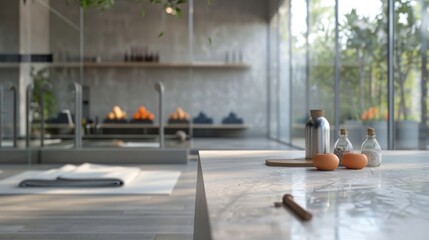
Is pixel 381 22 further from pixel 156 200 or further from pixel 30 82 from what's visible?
pixel 30 82

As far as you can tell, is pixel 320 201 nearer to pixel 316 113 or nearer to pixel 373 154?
pixel 373 154

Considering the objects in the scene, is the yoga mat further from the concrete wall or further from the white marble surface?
the white marble surface

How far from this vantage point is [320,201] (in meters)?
1.09

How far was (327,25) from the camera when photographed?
581cm

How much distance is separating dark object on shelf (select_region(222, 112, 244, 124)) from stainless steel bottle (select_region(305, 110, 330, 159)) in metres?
6.04

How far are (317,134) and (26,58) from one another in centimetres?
471

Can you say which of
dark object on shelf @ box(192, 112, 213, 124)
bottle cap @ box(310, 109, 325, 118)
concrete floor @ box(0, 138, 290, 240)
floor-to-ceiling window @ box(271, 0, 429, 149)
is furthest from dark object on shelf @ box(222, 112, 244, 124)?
bottle cap @ box(310, 109, 325, 118)

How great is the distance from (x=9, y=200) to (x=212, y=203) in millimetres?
2844

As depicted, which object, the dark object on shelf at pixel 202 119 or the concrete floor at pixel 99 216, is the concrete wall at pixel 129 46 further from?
the concrete floor at pixel 99 216

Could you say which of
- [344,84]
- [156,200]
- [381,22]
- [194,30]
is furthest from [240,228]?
[194,30]

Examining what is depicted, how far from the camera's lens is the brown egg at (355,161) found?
1.65 metres

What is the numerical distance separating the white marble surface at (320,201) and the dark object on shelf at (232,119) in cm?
621

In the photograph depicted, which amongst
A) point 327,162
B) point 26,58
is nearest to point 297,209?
point 327,162

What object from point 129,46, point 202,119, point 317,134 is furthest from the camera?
point 202,119
